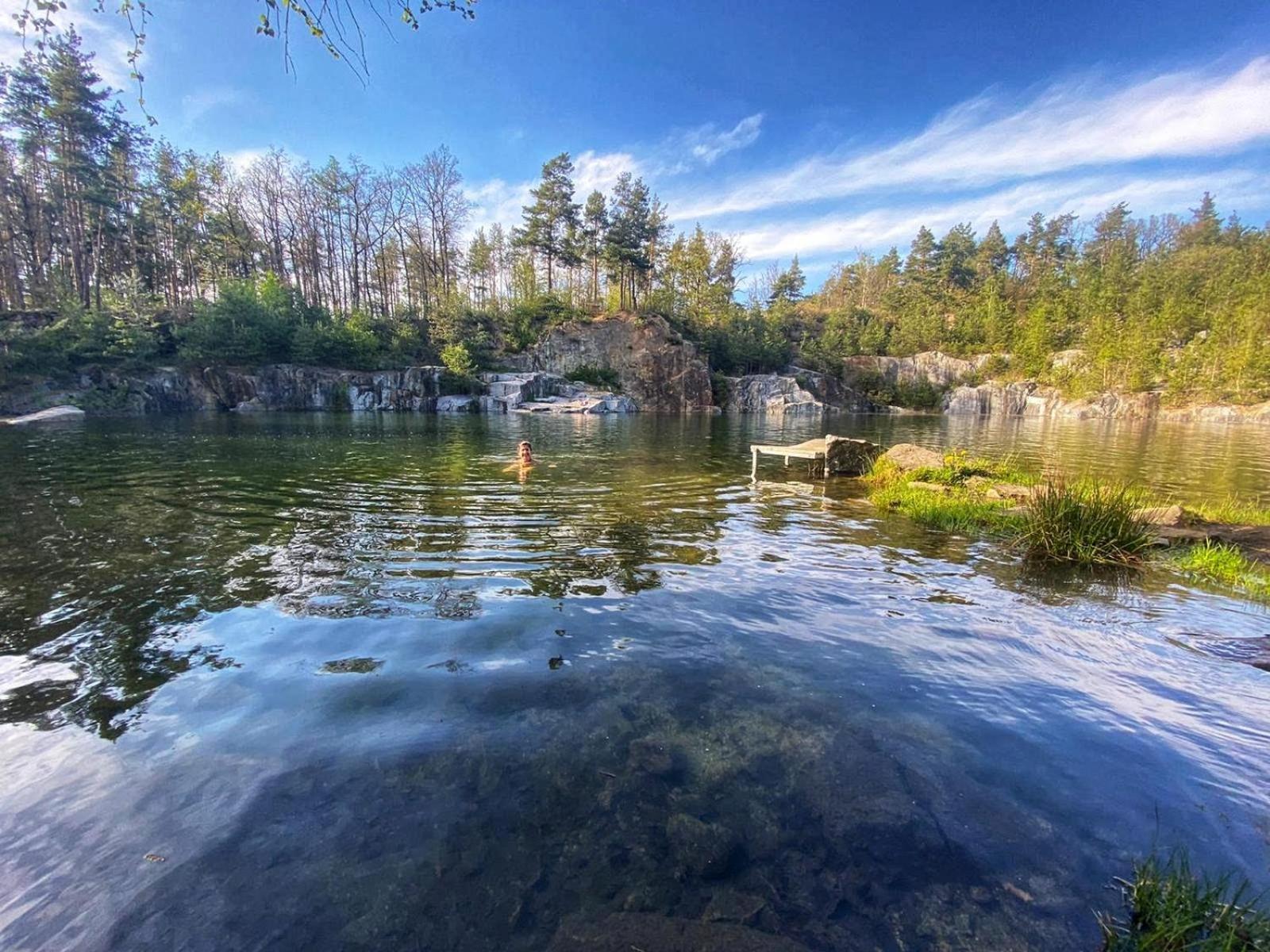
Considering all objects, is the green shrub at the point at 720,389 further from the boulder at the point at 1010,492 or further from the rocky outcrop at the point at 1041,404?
the boulder at the point at 1010,492

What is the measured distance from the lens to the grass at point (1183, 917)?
2.24 meters

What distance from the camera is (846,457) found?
18.2 m

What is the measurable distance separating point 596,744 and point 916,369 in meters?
98.1

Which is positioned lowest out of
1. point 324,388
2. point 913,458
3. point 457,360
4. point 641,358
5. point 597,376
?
point 913,458

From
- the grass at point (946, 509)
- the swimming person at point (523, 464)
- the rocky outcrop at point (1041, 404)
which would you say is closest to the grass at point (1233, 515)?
the grass at point (946, 509)

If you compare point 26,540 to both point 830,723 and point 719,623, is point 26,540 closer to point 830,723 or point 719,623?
point 719,623

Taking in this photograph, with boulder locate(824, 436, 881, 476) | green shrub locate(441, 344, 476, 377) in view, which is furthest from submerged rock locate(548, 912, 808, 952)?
green shrub locate(441, 344, 476, 377)

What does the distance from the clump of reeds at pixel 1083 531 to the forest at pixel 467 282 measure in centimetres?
4500

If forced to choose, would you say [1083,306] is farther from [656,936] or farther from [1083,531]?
[656,936]

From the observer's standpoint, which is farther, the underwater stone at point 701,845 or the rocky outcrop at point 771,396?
the rocky outcrop at point 771,396

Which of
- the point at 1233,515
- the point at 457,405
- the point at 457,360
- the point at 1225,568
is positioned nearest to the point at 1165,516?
the point at 1233,515

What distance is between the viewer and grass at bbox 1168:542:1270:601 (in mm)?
7562

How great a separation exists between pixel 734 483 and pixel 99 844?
48.1 feet

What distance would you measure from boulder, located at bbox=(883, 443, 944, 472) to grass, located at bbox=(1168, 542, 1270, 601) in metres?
6.51
